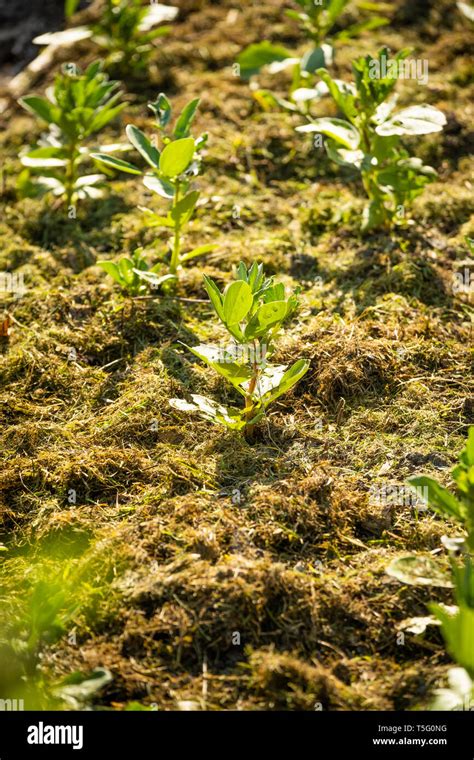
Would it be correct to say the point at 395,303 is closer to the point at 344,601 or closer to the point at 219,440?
the point at 219,440

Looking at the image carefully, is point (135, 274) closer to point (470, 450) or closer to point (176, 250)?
point (176, 250)

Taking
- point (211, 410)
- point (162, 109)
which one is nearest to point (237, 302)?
point (211, 410)

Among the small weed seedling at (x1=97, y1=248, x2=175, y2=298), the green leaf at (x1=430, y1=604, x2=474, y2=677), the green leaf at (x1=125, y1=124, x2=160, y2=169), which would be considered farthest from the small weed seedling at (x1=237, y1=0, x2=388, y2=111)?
the green leaf at (x1=430, y1=604, x2=474, y2=677)

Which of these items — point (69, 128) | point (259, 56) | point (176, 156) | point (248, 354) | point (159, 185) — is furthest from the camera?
point (259, 56)

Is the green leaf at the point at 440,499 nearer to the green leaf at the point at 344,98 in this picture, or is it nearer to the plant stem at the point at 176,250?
the plant stem at the point at 176,250

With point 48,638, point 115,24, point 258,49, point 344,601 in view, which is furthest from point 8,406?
point 115,24

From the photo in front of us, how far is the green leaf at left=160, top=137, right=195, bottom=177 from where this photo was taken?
2535 mm

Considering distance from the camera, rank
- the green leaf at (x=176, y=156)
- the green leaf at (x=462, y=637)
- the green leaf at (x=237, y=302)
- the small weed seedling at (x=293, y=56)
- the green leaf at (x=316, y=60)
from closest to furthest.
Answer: the green leaf at (x=462, y=637), the green leaf at (x=237, y=302), the green leaf at (x=176, y=156), the green leaf at (x=316, y=60), the small weed seedling at (x=293, y=56)

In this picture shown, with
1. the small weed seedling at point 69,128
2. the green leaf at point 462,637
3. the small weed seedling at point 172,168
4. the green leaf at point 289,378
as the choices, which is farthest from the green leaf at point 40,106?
the green leaf at point 462,637

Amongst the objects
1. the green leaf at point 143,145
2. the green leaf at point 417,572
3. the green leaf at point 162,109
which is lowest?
the green leaf at point 417,572

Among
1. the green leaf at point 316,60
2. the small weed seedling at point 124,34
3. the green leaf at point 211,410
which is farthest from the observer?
the small weed seedling at point 124,34

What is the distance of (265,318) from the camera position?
2219 mm

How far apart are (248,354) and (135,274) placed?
0.70m

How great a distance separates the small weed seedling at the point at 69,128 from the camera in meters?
3.13
